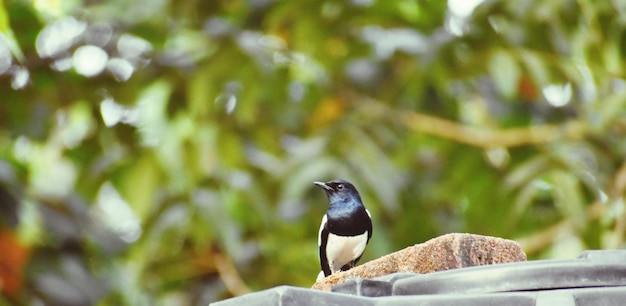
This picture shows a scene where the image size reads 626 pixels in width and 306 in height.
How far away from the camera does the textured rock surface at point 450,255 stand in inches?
61.9

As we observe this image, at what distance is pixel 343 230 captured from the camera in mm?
2420

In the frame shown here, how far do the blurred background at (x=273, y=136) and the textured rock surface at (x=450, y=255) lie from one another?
2854 mm

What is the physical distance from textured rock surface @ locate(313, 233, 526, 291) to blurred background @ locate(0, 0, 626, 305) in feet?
9.37

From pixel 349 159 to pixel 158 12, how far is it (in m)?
1.28

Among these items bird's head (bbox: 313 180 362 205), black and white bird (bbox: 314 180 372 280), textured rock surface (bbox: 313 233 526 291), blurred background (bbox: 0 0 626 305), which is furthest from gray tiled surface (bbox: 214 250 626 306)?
blurred background (bbox: 0 0 626 305)

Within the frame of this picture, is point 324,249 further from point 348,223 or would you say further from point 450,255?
point 450,255

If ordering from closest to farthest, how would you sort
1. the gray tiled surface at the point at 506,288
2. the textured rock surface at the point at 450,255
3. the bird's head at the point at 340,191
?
the gray tiled surface at the point at 506,288
the textured rock surface at the point at 450,255
the bird's head at the point at 340,191

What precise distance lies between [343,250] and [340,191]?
21 centimetres

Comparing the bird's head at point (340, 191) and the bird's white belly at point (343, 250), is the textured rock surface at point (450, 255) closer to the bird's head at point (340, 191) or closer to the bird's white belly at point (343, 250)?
the bird's white belly at point (343, 250)

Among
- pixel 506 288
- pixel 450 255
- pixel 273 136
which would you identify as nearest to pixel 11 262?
pixel 273 136

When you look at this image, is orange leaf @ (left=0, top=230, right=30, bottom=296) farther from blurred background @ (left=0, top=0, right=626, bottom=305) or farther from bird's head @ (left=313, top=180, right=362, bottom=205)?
bird's head @ (left=313, top=180, right=362, bottom=205)

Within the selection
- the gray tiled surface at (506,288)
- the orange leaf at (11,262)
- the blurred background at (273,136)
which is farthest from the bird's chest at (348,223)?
the orange leaf at (11,262)

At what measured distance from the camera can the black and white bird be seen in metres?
2.37

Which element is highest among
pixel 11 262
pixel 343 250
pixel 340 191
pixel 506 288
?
pixel 11 262
